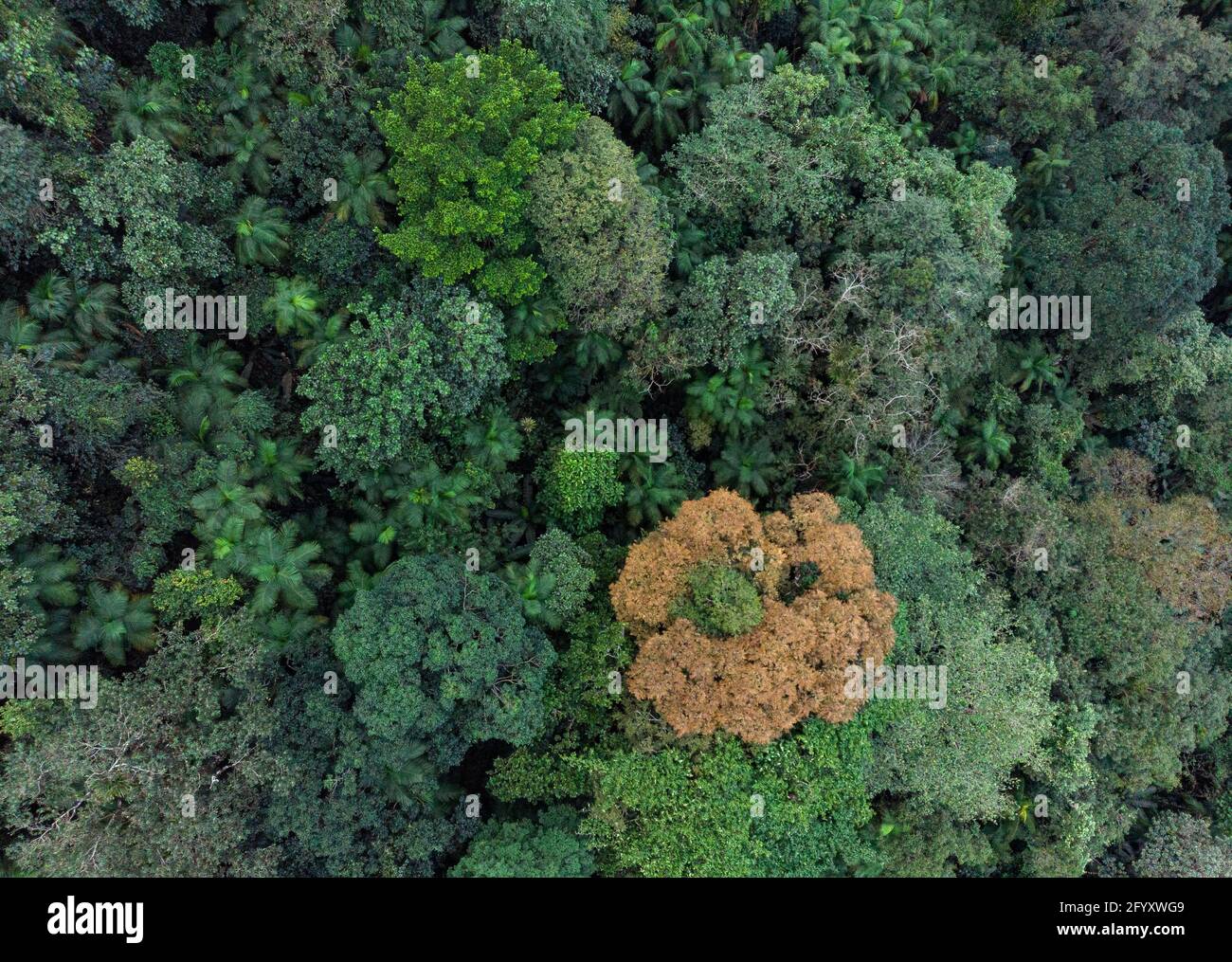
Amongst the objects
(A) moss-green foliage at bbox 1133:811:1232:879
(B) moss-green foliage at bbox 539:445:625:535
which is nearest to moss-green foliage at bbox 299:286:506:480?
(B) moss-green foliage at bbox 539:445:625:535

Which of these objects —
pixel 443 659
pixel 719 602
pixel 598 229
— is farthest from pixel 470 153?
pixel 719 602

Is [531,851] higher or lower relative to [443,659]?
lower

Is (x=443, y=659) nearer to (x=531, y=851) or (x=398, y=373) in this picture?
(x=531, y=851)

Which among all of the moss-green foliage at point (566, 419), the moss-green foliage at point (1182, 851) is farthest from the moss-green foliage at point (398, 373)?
the moss-green foliage at point (1182, 851)

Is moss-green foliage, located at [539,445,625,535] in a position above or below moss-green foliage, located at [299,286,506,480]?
below

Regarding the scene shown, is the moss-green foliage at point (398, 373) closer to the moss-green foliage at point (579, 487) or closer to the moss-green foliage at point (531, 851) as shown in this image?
the moss-green foliage at point (579, 487)

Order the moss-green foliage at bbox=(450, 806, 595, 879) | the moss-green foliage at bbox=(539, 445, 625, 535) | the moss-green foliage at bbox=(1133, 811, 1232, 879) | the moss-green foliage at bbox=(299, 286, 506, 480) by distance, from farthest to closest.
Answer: the moss-green foliage at bbox=(1133, 811, 1232, 879), the moss-green foliage at bbox=(539, 445, 625, 535), the moss-green foliage at bbox=(299, 286, 506, 480), the moss-green foliage at bbox=(450, 806, 595, 879)

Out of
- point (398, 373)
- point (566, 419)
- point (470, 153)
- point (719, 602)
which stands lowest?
point (719, 602)

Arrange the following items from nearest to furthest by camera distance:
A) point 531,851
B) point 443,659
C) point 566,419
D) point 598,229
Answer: point 443,659 < point 531,851 < point 598,229 < point 566,419

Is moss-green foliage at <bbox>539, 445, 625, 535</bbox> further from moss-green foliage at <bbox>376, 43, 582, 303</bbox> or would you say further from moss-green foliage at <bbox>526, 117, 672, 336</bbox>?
moss-green foliage at <bbox>376, 43, 582, 303</bbox>

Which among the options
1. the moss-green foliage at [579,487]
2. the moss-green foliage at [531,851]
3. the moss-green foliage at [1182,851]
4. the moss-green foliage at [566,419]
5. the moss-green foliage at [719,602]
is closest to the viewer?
the moss-green foliage at [566,419]
